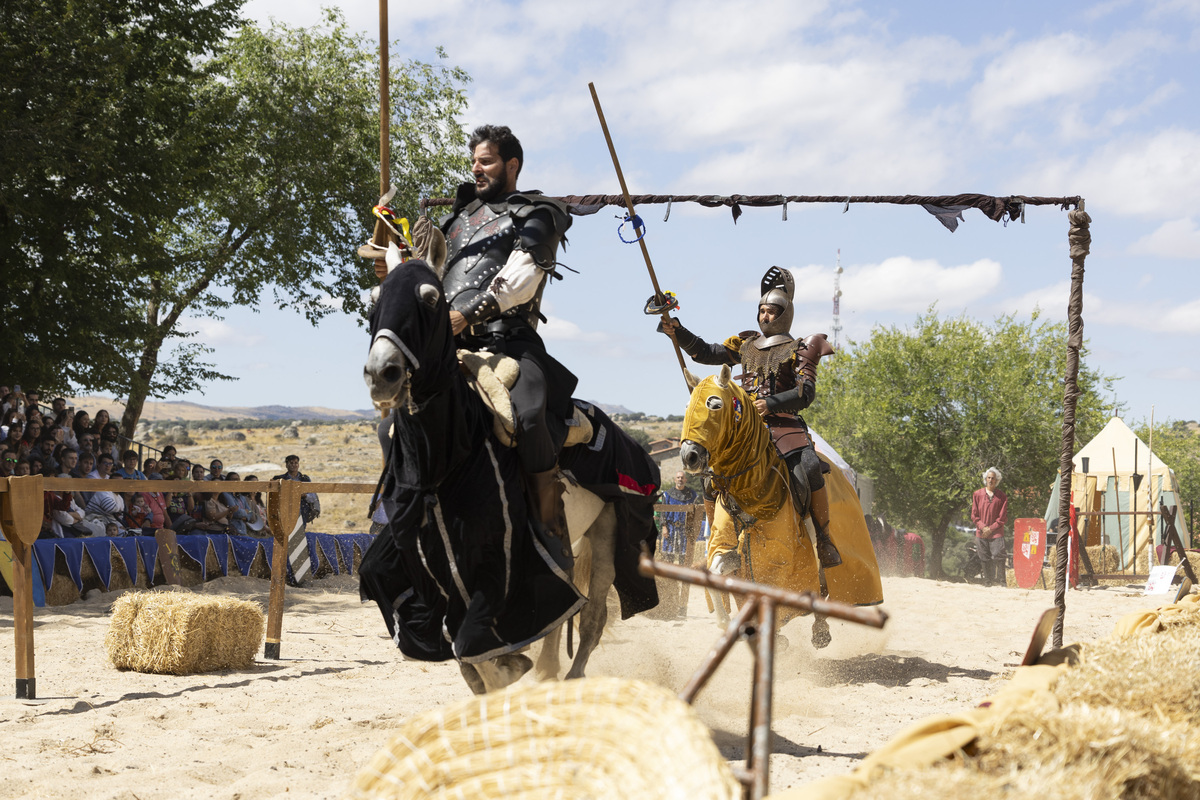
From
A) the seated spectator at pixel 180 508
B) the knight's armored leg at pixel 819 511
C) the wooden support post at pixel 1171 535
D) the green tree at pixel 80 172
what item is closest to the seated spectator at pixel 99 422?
the seated spectator at pixel 180 508

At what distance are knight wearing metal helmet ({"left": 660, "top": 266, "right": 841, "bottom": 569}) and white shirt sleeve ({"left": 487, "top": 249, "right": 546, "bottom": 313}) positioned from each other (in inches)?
113

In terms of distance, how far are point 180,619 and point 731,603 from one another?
160 inches

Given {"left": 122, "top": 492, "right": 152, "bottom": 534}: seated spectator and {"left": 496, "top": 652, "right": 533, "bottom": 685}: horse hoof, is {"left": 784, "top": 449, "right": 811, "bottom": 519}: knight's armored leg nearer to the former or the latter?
{"left": 496, "top": 652, "right": 533, "bottom": 685}: horse hoof

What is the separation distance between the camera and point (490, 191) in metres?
4.69

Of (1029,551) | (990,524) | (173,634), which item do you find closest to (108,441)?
(173,634)

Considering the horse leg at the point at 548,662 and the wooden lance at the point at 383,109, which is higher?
the wooden lance at the point at 383,109

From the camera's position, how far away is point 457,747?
1.84 meters

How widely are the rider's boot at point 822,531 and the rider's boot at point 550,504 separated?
3051 mm

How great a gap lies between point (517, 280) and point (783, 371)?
3.30 metres

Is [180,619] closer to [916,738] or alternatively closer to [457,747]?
[457,747]

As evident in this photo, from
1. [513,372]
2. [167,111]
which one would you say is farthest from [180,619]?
[167,111]

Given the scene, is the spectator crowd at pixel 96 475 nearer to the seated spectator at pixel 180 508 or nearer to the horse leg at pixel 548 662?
the seated spectator at pixel 180 508

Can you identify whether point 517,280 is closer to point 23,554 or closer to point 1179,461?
point 23,554

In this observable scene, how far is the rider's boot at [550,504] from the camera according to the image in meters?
4.02
